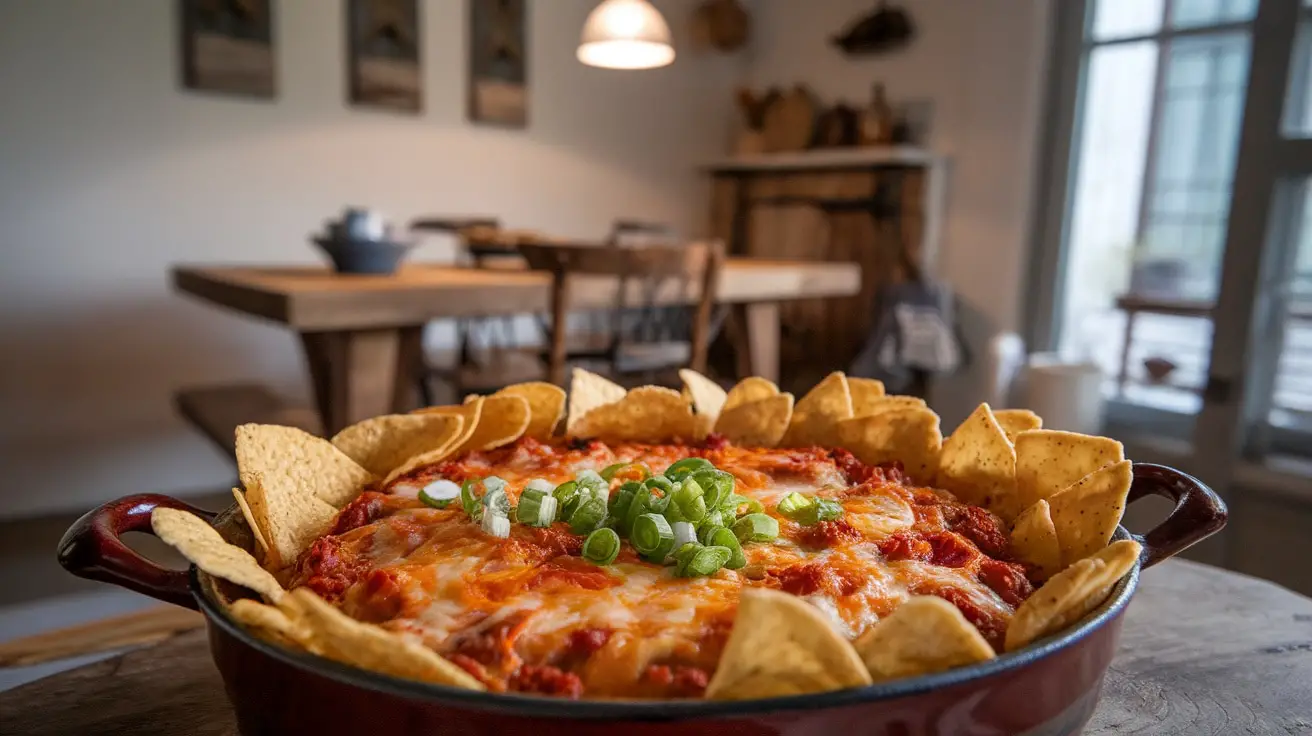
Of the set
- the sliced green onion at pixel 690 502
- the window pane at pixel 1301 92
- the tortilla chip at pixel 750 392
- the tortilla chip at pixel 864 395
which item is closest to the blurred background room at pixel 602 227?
the window pane at pixel 1301 92

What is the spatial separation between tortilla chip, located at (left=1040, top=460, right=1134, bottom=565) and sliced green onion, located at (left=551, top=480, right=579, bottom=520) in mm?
453

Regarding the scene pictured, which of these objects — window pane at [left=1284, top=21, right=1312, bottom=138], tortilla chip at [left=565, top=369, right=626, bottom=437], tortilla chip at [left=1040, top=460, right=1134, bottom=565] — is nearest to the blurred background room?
window pane at [left=1284, top=21, right=1312, bottom=138]

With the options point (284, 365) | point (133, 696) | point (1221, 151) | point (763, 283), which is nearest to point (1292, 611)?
point (133, 696)

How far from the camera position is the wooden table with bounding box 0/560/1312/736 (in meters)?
0.71

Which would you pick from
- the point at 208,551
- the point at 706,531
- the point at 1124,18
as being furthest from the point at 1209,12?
the point at 208,551

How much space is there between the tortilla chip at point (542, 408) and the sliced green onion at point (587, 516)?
0.30m

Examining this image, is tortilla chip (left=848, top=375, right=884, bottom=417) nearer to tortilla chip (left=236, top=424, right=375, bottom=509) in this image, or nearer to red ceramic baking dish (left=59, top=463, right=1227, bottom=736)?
red ceramic baking dish (left=59, top=463, right=1227, bottom=736)

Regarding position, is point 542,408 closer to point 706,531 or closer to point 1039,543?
point 706,531

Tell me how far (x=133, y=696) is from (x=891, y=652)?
25.9 inches

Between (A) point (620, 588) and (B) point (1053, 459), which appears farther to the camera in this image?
(B) point (1053, 459)

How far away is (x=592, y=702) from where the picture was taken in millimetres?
444

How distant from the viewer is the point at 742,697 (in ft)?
1.62

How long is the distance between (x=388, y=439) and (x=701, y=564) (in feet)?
1.48

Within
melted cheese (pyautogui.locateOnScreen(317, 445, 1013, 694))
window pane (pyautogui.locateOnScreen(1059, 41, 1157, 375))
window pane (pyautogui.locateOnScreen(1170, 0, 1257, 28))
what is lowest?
melted cheese (pyautogui.locateOnScreen(317, 445, 1013, 694))
